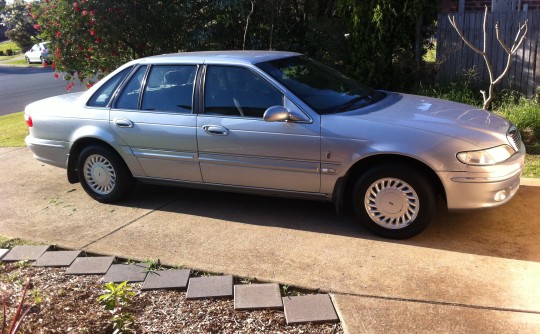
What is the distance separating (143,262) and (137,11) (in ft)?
20.3

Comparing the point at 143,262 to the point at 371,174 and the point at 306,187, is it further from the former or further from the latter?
the point at 371,174

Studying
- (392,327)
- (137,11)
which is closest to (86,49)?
(137,11)

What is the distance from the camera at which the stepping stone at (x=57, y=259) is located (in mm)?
4602

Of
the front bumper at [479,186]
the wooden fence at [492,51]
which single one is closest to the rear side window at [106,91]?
the front bumper at [479,186]

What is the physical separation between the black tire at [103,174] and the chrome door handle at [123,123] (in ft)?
1.14

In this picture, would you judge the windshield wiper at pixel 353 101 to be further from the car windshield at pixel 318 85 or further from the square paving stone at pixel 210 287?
the square paving stone at pixel 210 287

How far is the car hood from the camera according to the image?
4531mm

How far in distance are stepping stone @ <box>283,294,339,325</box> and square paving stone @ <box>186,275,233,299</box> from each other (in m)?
0.45

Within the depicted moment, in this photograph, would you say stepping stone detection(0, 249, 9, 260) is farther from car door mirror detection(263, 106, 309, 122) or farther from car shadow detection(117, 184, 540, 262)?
car door mirror detection(263, 106, 309, 122)

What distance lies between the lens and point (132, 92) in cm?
589

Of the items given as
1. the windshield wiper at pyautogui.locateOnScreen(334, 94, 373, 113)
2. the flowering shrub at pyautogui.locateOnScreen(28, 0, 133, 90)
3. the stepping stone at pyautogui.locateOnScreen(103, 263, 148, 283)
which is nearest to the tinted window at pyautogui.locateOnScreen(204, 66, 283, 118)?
the windshield wiper at pyautogui.locateOnScreen(334, 94, 373, 113)

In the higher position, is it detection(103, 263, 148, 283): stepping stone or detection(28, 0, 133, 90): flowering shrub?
detection(28, 0, 133, 90): flowering shrub

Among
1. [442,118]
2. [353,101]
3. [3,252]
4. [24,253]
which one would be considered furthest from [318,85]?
[3,252]

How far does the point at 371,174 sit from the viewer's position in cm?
474
